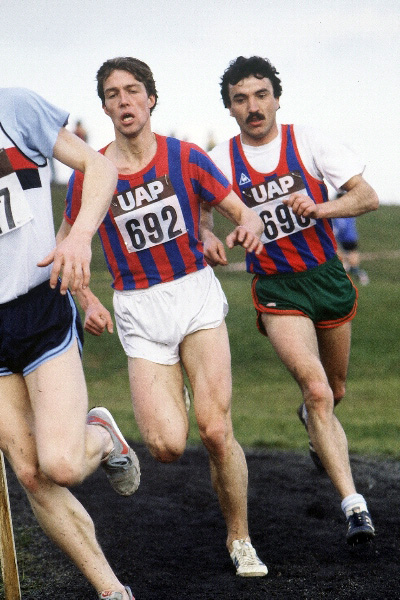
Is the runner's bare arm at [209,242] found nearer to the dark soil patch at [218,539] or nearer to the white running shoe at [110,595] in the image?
the dark soil patch at [218,539]

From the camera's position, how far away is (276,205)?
6180 millimetres

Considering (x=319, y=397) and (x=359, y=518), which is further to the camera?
(x=319, y=397)

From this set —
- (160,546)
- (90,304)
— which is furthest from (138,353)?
(160,546)

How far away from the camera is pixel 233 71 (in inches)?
253

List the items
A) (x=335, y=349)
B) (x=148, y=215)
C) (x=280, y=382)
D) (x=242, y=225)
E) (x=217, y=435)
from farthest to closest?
(x=280, y=382) → (x=335, y=349) → (x=148, y=215) → (x=242, y=225) → (x=217, y=435)

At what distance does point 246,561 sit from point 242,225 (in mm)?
1819

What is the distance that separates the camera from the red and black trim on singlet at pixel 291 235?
20.3 feet

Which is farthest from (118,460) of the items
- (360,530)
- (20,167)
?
(20,167)

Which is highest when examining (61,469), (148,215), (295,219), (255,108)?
(255,108)

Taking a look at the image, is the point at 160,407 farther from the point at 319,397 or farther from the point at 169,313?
the point at 319,397

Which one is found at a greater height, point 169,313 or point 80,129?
point 169,313

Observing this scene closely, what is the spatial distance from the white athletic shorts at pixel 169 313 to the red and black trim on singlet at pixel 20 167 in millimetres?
1468

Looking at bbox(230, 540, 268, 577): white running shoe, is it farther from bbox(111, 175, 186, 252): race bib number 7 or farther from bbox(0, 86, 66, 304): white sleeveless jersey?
bbox(0, 86, 66, 304): white sleeveless jersey

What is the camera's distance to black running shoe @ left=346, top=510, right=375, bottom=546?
5227 mm
